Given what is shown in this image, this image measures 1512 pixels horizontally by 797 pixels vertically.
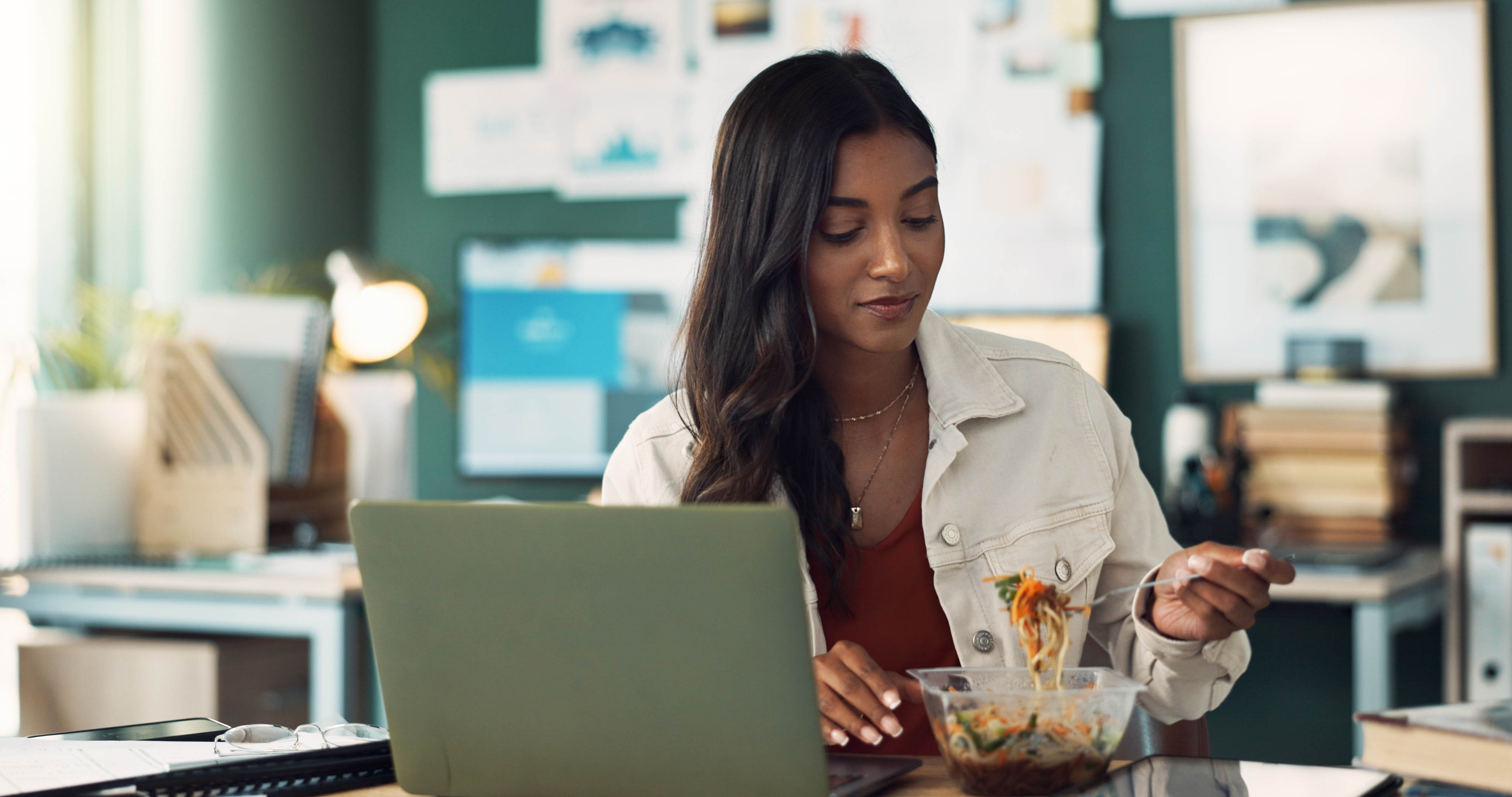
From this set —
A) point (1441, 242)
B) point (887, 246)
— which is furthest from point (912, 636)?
point (1441, 242)

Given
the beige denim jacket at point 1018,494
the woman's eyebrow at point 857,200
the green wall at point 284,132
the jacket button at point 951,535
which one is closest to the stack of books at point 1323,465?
the beige denim jacket at point 1018,494

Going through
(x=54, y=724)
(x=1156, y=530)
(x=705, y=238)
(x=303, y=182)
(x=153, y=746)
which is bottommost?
(x=54, y=724)

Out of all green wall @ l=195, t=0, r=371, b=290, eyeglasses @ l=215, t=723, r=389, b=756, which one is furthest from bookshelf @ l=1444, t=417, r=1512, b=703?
green wall @ l=195, t=0, r=371, b=290

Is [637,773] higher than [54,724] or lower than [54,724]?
higher

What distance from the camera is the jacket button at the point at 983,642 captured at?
53.0 inches

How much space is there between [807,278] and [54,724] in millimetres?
1795

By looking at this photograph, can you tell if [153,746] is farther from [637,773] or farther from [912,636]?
[912,636]

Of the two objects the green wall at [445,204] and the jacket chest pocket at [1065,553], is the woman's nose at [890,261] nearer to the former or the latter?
the jacket chest pocket at [1065,553]

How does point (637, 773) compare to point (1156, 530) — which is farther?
point (1156, 530)

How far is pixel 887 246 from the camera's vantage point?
130 cm

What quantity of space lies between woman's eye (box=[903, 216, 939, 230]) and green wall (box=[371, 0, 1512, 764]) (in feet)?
5.81

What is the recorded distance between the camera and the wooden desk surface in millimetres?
941

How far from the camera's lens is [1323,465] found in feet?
8.82

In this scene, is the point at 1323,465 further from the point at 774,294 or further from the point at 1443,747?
the point at 1443,747
